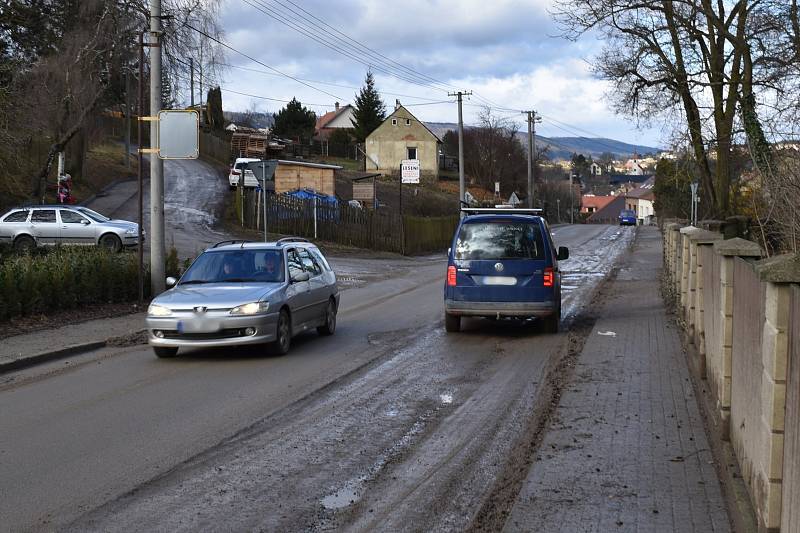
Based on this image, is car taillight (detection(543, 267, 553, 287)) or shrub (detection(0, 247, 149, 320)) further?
shrub (detection(0, 247, 149, 320))

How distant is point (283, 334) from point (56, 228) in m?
19.3

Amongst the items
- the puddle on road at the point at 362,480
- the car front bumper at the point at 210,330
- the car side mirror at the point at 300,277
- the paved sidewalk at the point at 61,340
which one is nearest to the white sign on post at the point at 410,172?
the paved sidewalk at the point at 61,340

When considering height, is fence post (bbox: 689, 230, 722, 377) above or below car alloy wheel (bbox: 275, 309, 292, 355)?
above

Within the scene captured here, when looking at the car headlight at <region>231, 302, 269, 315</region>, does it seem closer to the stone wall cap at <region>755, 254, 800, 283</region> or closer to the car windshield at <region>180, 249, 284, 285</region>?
the car windshield at <region>180, 249, 284, 285</region>

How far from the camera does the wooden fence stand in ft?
128

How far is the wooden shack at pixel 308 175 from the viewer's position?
1770 inches

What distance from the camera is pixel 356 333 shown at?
14.9 m

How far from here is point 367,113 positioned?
104062 millimetres

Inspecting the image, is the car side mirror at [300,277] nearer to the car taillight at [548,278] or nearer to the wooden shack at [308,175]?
the car taillight at [548,278]

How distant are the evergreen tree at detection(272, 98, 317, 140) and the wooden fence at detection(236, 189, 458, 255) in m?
63.0

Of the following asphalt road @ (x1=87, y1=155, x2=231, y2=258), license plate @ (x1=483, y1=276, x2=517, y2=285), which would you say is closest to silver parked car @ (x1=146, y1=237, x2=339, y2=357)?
license plate @ (x1=483, y1=276, x2=517, y2=285)

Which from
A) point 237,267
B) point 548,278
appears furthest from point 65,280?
point 548,278

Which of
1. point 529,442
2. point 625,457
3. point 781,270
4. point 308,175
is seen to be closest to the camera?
point 781,270

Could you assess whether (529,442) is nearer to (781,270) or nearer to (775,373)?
(775,373)
